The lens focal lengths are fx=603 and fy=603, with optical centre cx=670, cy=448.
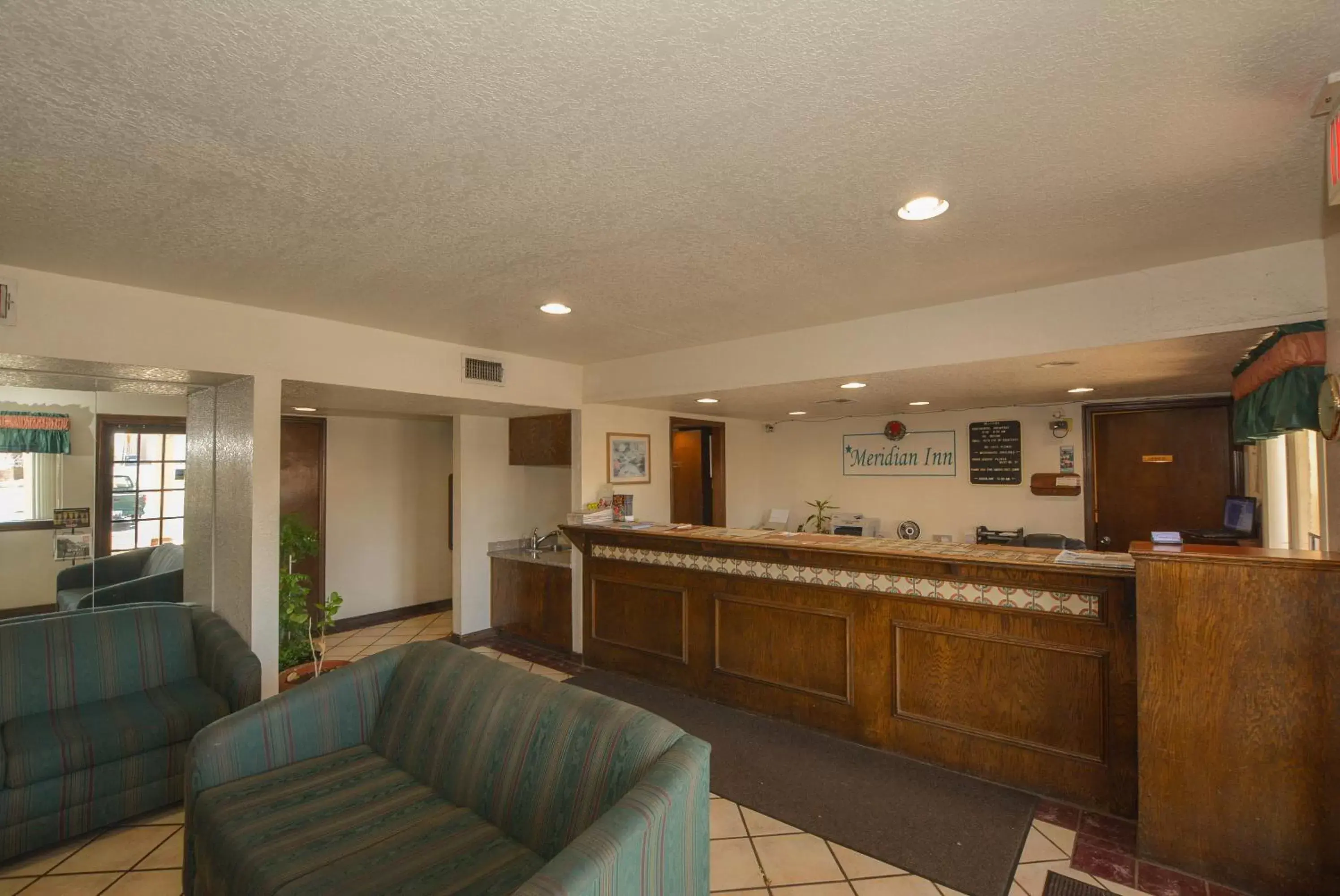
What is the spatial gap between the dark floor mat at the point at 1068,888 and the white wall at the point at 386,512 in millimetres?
5690

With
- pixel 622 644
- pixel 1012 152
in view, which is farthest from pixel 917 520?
pixel 1012 152

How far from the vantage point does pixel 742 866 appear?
229cm

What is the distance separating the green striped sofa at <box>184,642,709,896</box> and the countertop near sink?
7.88ft

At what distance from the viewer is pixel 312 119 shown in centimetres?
144

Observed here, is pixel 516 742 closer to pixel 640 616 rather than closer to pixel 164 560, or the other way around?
pixel 640 616

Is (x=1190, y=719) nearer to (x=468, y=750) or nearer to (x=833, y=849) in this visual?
(x=833, y=849)

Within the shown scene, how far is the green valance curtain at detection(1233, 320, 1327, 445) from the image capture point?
6.99 ft

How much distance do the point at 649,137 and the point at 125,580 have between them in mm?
3716

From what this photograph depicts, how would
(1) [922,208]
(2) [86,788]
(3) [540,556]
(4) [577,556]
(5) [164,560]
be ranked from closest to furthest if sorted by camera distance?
1. (1) [922,208]
2. (2) [86,788]
3. (5) [164,560]
4. (4) [577,556]
5. (3) [540,556]

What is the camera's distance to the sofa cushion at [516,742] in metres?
1.76

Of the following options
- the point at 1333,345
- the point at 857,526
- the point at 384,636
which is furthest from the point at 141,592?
the point at 1333,345

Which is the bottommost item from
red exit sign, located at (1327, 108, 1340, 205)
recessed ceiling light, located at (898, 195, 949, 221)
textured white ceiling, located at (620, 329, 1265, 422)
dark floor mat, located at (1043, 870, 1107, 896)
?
dark floor mat, located at (1043, 870, 1107, 896)

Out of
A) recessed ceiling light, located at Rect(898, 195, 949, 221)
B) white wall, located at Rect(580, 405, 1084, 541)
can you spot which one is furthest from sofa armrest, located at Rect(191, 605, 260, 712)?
recessed ceiling light, located at Rect(898, 195, 949, 221)

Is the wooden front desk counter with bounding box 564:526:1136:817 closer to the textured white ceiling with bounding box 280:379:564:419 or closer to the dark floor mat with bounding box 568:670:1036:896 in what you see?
the dark floor mat with bounding box 568:670:1036:896
